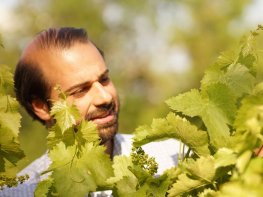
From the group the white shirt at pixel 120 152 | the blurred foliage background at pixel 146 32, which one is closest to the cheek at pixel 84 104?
the white shirt at pixel 120 152

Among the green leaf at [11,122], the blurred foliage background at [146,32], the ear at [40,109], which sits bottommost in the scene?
the green leaf at [11,122]

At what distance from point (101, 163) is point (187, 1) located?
62.1 ft

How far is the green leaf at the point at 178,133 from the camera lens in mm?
1102

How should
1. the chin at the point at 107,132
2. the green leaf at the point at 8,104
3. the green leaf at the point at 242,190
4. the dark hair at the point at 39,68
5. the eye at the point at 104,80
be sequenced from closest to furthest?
the green leaf at the point at 242,190 < the green leaf at the point at 8,104 < the chin at the point at 107,132 < the eye at the point at 104,80 < the dark hair at the point at 39,68

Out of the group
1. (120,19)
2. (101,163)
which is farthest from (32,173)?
(120,19)

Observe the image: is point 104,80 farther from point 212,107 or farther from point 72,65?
point 212,107

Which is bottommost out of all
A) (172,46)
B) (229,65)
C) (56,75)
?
(229,65)

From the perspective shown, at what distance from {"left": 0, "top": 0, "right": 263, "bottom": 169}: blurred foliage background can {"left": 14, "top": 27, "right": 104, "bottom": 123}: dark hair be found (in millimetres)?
13868

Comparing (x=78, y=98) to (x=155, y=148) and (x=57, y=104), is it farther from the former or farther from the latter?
(x=57, y=104)

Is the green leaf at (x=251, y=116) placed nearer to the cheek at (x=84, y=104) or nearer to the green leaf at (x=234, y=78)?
the green leaf at (x=234, y=78)

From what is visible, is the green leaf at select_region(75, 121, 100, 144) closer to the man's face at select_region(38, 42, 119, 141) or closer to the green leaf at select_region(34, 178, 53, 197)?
the green leaf at select_region(34, 178, 53, 197)

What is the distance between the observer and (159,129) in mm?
1120

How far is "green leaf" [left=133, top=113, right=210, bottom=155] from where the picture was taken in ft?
3.61

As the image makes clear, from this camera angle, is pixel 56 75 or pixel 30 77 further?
pixel 30 77
